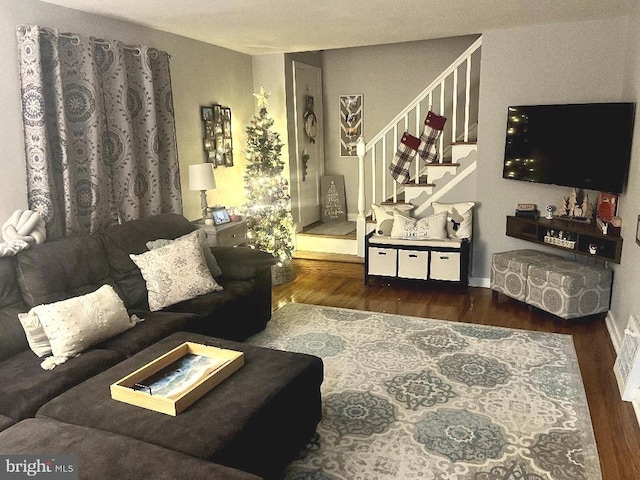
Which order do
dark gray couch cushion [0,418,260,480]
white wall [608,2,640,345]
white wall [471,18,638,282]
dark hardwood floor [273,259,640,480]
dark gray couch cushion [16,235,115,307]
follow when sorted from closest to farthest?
dark gray couch cushion [0,418,260,480], dark hardwood floor [273,259,640,480], dark gray couch cushion [16,235,115,307], white wall [608,2,640,345], white wall [471,18,638,282]

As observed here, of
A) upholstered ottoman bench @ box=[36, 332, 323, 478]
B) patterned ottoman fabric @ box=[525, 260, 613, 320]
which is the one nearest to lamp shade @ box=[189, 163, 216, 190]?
upholstered ottoman bench @ box=[36, 332, 323, 478]

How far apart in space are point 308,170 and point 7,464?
522 cm

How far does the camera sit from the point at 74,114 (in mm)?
3531

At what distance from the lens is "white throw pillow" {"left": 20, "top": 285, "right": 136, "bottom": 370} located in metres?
2.60

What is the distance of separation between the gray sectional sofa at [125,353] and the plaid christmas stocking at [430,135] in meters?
2.17

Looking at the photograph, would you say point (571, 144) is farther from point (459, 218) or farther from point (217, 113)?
point (217, 113)

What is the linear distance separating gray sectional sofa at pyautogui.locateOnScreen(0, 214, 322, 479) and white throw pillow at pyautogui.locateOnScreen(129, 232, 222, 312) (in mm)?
74

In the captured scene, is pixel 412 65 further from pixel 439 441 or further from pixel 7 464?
pixel 7 464

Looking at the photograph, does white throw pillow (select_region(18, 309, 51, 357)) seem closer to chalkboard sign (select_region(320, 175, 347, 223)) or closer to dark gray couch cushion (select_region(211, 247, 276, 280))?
dark gray couch cushion (select_region(211, 247, 276, 280))

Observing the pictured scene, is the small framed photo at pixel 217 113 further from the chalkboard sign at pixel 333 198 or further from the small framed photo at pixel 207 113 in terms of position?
A: the chalkboard sign at pixel 333 198

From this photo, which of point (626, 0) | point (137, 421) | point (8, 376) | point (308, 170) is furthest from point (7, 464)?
point (308, 170)

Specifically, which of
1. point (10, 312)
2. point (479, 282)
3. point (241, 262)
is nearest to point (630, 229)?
point (479, 282)

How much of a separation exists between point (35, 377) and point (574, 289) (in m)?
3.68

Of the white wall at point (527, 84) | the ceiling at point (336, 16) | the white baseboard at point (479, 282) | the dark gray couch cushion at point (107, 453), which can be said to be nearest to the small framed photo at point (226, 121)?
the ceiling at point (336, 16)
